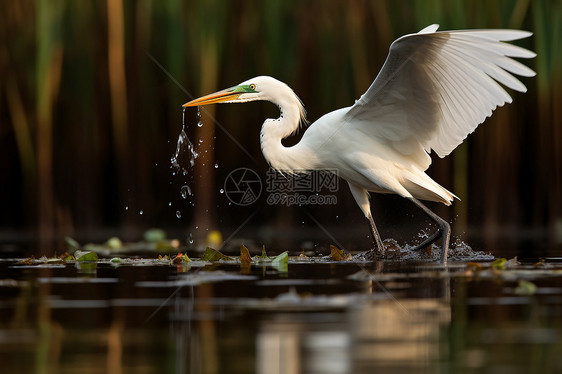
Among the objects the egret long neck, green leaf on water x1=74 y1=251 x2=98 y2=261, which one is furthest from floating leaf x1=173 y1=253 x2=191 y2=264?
the egret long neck

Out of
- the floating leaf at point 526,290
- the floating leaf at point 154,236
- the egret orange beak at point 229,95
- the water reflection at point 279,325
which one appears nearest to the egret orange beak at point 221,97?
the egret orange beak at point 229,95

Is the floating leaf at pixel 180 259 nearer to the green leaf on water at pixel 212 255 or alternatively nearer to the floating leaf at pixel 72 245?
the green leaf on water at pixel 212 255

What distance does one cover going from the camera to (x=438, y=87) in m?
6.73

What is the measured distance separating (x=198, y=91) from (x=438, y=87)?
3.33 m

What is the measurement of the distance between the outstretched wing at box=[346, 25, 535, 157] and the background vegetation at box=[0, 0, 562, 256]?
209cm

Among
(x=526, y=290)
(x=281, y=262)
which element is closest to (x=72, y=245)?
(x=281, y=262)

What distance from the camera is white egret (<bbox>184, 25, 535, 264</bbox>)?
6320 millimetres

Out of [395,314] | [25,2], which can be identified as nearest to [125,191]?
[25,2]

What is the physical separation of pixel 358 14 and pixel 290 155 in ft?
8.37

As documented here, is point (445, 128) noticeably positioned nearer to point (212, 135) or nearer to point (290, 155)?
point (290, 155)

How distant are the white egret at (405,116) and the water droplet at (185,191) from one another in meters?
1.66

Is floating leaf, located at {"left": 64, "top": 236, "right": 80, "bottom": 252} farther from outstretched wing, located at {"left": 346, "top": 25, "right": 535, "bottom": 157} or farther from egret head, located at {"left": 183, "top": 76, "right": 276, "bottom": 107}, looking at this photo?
outstretched wing, located at {"left": 346, "top": 25, "right": 535, "bottom": 157}

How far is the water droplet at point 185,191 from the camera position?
9102mm

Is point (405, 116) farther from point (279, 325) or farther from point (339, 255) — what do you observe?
point (279, 325)
